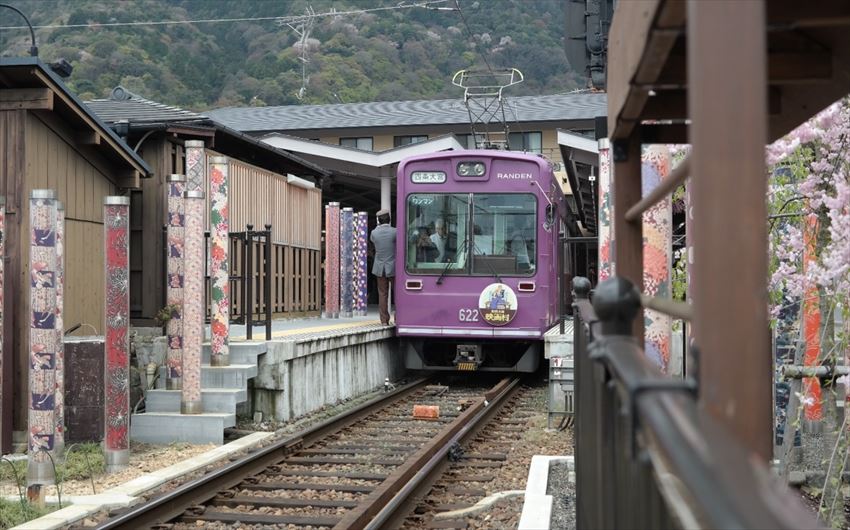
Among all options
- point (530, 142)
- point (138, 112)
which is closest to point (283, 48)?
point (530, 142)

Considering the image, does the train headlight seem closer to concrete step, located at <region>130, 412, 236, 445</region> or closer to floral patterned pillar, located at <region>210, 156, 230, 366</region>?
floral patterned pillar, located at <region>210, 156, 230, 366</region>

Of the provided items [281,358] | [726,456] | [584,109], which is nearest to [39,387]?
[281,358]

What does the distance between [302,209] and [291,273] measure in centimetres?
170

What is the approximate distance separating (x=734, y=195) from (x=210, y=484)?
5.86 meters

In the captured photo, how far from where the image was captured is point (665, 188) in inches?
86.2

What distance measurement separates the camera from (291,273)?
15523 millimetres

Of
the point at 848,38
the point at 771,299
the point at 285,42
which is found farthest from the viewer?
the point at 285,42

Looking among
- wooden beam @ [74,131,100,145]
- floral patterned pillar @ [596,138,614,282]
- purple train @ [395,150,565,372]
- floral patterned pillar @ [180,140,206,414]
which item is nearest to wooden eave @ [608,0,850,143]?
floral patterned pillar @ [596,138,614,282]

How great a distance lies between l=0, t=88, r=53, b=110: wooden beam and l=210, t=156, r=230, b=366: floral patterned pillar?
1.65m

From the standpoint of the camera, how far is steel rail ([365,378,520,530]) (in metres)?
5.79

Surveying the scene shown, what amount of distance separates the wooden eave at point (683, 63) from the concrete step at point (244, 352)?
6826 mm

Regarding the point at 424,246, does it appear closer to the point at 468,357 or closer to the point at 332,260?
the point at 468,357

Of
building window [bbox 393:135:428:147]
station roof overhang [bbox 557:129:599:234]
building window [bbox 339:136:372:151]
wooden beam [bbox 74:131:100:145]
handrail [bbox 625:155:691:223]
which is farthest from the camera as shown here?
building window [bbox 339:136:372:151]

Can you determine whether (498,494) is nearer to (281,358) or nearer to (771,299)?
(771,299)
